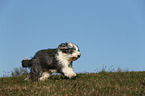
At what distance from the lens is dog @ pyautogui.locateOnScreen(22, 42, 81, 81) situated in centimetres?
832

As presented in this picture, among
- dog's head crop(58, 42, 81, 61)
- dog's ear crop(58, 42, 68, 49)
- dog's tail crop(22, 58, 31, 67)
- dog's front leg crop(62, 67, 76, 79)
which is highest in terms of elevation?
dog's ear crop(58, 42, 68, 49)

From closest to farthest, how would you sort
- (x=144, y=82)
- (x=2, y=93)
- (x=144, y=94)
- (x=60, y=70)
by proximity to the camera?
(x=144, y=94) < (x=2, y=93) < (x=144, y=82) < (x=60, y=70)

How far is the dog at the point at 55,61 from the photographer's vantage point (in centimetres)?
832

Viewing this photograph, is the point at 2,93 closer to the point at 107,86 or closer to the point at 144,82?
the point at 107,86

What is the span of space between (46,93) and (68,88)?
34.9 inches

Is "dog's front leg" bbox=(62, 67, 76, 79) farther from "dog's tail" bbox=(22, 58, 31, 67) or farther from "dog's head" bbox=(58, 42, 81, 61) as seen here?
"dog's tail" bbox=(22, 58, 31, 67)

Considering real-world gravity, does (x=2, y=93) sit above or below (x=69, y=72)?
below

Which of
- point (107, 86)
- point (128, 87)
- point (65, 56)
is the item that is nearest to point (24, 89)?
point (65, 56)

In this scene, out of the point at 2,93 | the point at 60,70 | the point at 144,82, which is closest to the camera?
the point at 2,93

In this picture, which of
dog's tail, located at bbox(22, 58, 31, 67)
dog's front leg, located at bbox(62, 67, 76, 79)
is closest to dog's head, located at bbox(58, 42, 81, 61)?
dog's front leg, located at bbox(62, 67, 76, 79)

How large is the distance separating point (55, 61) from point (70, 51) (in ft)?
2.48

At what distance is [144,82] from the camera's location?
7.86 metres

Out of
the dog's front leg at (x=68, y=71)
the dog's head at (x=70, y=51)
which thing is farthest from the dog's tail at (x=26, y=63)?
the dog's front leg at (x=68, y=71)

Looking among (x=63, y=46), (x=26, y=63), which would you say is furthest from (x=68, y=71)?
(x=26, y=63)
